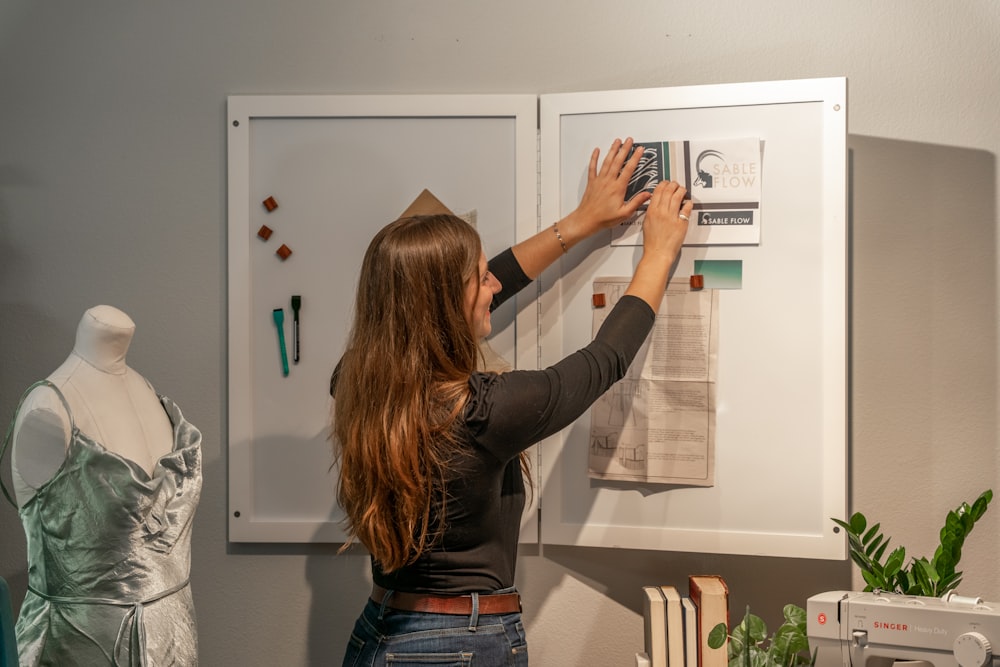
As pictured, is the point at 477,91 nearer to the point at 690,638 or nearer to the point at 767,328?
the point at 767,328

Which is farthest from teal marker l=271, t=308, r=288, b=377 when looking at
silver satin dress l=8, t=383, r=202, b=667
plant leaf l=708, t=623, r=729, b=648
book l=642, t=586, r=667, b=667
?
plant leaf l=708, t=623, r=729, b=648

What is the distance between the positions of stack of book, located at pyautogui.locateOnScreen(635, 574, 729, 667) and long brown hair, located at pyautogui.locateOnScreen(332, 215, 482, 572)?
589 millimetres

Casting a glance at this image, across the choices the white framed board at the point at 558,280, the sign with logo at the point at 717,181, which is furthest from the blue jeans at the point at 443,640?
the sign with logo at the point at 717,181

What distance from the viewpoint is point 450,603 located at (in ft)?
4.74

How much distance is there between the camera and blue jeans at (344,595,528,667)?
1421 mm

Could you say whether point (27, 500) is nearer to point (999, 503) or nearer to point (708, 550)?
point (708, 550)

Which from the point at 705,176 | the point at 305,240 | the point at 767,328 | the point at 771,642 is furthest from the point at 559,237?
the point at 771,642

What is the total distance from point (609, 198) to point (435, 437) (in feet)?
2.37

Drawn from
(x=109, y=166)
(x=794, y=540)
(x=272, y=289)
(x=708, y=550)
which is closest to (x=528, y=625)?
(x=708, y=550)

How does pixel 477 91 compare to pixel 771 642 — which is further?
pixel 477 91

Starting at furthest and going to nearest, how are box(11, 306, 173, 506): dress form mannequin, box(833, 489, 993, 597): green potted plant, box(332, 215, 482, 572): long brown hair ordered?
1. box(833, 489, 993, 597): green potted plant
2. box(11, 306, 173, 506): dress form mannequin
3. box(332, 215, 482, 572): long brown hair

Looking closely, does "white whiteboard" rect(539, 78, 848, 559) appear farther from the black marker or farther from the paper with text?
the black marker

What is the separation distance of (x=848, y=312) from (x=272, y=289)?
4.20 ft

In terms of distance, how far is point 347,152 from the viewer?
2.03 metres
